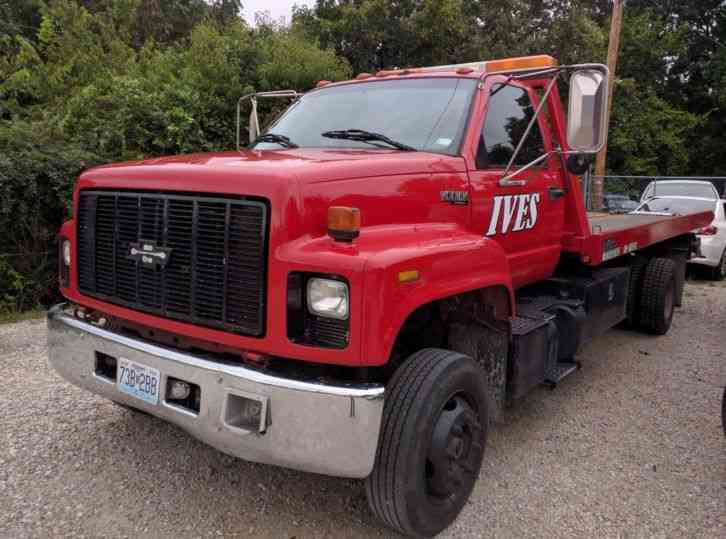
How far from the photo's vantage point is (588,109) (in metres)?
3.50

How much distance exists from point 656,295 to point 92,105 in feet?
28.1

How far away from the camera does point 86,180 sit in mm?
3307

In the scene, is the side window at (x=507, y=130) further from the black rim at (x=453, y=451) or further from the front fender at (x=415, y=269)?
the black rim at (x=453, y=451)

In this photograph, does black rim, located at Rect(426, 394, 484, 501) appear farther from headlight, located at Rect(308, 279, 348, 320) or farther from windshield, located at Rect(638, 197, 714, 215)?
windshield, located at Rect(638, 197, 714, 215)

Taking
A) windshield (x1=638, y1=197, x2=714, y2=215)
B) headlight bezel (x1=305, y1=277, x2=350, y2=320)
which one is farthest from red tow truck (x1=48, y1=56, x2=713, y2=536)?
windshield (x1=638, y1=197, x2=714, y2=215)

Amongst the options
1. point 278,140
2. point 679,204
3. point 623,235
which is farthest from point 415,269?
point 679,204

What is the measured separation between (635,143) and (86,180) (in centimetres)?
2614

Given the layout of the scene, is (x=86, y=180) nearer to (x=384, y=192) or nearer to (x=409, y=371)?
(x=384, y=192)

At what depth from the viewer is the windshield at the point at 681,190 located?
12.1 meters

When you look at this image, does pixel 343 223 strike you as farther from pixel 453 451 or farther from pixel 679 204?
pixel 679 204

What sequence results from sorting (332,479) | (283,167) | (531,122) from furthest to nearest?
1. (531,122)
2. (332,479)
3. (283,167)

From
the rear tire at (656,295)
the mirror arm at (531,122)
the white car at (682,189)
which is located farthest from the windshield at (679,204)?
the mirror arm at (531,122)

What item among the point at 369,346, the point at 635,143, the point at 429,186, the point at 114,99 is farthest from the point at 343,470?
the point at 635,143

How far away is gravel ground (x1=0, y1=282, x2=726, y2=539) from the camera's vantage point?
3023 mm
